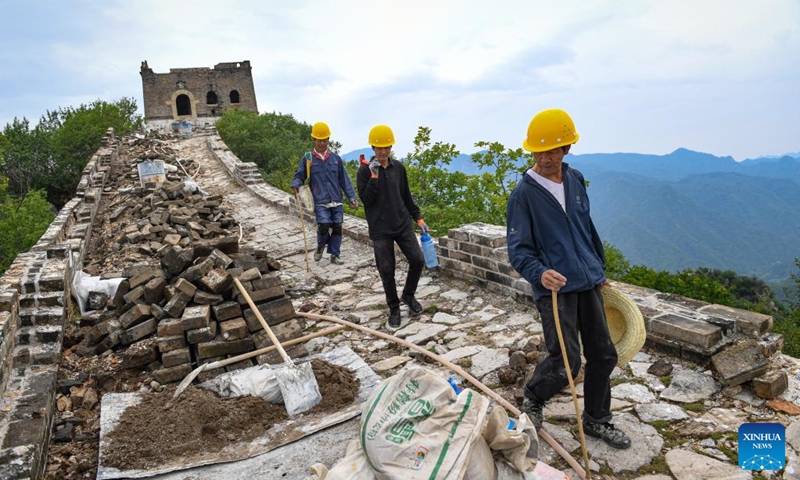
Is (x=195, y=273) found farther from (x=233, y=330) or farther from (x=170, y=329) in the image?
(x=233, y=330)

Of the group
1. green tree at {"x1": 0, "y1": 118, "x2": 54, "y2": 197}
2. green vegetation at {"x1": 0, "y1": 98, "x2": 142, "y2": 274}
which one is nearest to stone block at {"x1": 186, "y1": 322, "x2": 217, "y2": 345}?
green vegetation at {"x1": 0, "y1": 98, "x2": 142, "y2": 274}

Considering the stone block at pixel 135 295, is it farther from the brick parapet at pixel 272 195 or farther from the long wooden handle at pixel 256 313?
the brick parapet at pixel 272 195

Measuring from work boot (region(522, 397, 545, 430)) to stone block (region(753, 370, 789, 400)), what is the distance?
1.47m

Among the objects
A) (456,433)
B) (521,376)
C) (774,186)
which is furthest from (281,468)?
(774,186)

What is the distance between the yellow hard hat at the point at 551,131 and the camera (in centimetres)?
288

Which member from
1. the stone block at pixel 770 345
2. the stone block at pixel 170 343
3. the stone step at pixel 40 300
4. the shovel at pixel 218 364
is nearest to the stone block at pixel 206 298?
the stone block at pixel 170 343

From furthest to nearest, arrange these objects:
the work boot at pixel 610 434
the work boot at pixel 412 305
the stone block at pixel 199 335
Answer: the work boot at pixel 412 305, the stone block at pixel 199 335, the work boot at pixel 610 434

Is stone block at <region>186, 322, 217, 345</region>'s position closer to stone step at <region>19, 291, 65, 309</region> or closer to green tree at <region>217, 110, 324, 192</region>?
stone step at <region>19, 291, 65, 309</region>

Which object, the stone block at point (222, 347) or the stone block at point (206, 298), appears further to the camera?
the stone block at point (206, 298)

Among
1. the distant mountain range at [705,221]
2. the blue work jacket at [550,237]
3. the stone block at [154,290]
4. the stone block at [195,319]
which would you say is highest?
the blue work jacket at [550,237]

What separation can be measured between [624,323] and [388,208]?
2.43 metres

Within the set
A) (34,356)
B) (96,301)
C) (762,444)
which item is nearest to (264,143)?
(96,301)

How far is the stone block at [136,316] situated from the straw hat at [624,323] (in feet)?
11.8

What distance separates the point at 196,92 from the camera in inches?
1578
